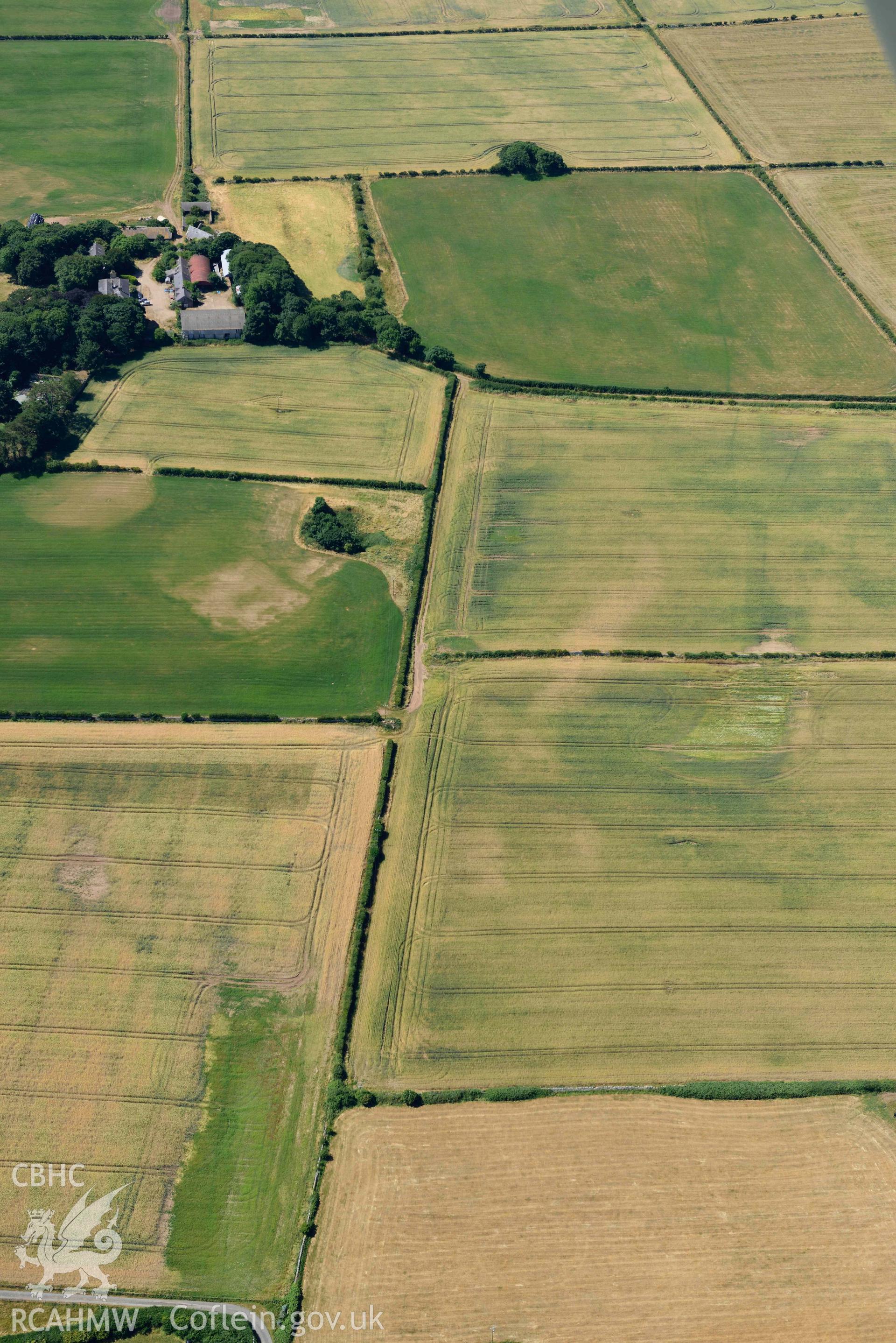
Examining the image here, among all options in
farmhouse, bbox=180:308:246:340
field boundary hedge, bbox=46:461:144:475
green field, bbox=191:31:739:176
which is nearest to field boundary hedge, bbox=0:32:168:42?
green field, bbox=191:31:739:176

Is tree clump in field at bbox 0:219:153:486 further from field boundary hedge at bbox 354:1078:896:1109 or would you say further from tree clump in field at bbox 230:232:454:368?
field boundary hedge at bbox 354:1078:896:1109

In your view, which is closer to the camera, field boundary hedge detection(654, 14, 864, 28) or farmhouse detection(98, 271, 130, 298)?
farmhouse detection(98, 271, 130, 298)

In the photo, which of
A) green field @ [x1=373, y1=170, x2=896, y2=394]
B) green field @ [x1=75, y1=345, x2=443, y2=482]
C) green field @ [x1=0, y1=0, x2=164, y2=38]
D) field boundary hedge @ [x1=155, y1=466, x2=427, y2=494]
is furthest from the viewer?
green field @ [x1=0, y1=0, x2=164, y2=38]

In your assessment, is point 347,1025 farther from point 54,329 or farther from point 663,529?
point 54,329

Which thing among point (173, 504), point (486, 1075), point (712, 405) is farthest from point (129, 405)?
point (486, 1075)

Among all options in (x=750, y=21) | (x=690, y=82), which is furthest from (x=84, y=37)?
(x=750, y=21)
